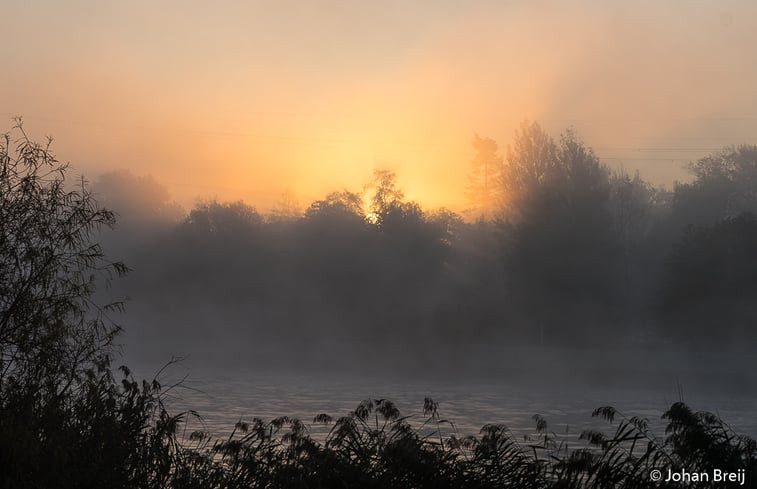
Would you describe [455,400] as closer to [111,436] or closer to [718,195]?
[111,436]

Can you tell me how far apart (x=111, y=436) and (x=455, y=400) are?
108 feet

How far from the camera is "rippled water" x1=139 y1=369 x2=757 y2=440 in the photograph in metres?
34.6

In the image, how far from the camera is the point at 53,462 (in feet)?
38.0

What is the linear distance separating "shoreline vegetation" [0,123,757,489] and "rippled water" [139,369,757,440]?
1322 centimetres

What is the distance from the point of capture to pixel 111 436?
1344 cm

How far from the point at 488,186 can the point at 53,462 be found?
97949 mm

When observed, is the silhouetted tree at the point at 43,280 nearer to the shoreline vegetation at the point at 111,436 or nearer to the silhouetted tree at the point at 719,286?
the shoreline vegetation at the point at 111,436

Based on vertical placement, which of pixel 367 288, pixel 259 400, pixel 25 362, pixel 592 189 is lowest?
pixel 259 400

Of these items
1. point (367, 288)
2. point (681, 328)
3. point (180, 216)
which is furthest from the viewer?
point (180, 216)

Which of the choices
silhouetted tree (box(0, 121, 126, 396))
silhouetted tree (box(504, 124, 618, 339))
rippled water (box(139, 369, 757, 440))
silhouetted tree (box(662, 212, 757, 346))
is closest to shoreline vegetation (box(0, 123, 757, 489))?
silhouetted tree (box(0, 121, 126, 396))

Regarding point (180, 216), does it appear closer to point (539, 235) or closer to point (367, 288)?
point (367, 288)

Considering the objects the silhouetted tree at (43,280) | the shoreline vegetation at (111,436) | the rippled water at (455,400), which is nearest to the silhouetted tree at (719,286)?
the rippled water at (455,400)

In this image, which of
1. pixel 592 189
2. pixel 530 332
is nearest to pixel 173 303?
pixel 530 332

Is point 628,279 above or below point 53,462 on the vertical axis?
above
